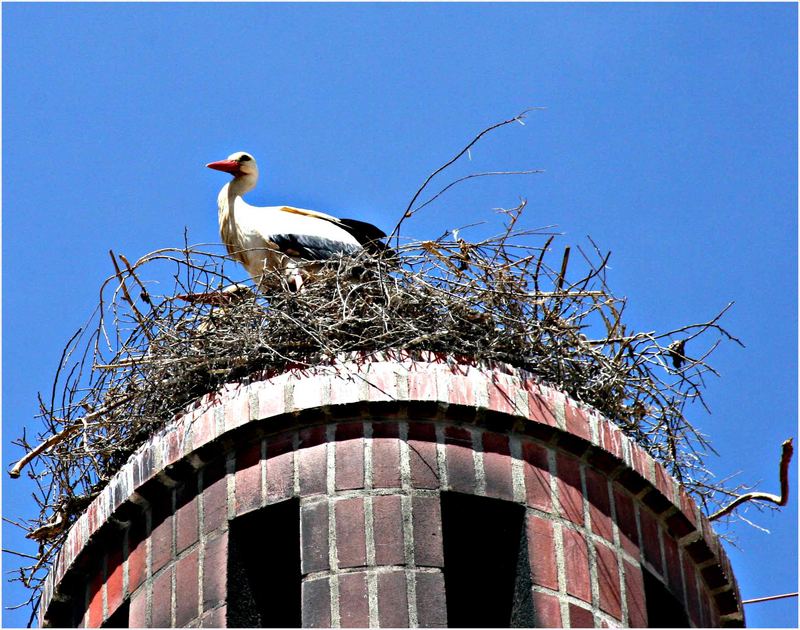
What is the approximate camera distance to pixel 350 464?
1023 cm

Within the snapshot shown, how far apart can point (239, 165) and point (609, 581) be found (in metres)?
4.93

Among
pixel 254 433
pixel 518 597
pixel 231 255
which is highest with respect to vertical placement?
pixel 231 255

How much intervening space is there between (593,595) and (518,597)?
0.38 m

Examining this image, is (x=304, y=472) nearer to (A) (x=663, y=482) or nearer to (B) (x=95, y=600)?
(B) (x=95, y=600)

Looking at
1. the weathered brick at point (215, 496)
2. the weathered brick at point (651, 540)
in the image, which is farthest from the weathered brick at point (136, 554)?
the weathered brick at point (651, 540)

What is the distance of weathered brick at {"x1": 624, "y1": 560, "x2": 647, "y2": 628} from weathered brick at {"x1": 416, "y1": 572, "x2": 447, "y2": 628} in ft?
3.51

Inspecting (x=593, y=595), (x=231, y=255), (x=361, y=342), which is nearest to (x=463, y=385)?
(x=361, y=342)

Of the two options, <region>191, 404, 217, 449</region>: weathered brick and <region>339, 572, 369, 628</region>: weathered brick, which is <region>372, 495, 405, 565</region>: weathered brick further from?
<region>191, 404, 217, 449</region>: weathered brick

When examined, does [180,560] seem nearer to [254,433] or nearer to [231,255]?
[254,433]

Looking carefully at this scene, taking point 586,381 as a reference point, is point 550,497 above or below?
below

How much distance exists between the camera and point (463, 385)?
10547 mm

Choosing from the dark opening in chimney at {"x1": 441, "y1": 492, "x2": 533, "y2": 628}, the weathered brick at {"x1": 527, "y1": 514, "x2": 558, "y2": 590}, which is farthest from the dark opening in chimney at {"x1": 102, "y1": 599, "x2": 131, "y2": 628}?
the weathered brick at {"x1": 527, "y1": 514, "x2": 558, "y2": 590}

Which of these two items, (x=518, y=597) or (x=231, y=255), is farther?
(x=231, y=255)

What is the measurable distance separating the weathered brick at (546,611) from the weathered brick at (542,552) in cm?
7
